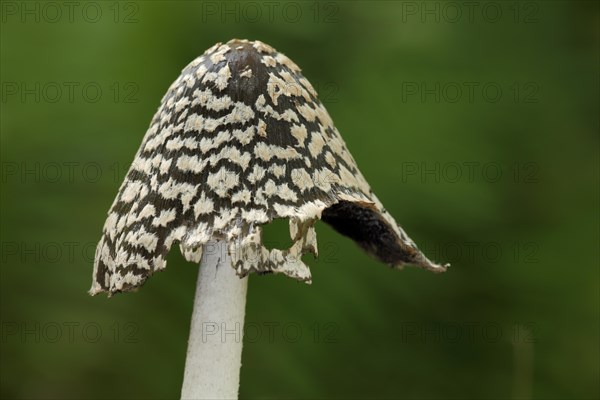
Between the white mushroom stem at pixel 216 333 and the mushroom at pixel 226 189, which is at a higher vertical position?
the mushroom at pixel 226 189

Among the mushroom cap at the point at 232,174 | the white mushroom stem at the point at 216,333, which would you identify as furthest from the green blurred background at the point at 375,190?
the mushroom cap at the point at 232,174

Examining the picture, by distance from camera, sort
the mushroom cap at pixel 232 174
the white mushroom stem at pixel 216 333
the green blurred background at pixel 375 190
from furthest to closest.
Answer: the green blurred background at pixel 375 190, the white mushroom stem at pixel 216 333, the mushroom cap at pixel 232 174

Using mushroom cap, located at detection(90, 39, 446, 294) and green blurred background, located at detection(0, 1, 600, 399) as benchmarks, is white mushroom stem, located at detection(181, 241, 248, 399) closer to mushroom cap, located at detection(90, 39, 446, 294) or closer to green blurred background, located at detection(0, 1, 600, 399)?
mushroom cap, located at detection(90, 39, 446, 294)

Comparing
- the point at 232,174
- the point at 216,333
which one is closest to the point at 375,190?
the point at 216,333

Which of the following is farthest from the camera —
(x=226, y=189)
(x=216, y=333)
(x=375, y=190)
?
(x=375, y=190)

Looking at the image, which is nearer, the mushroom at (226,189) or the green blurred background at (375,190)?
the mushroom at (226,189)

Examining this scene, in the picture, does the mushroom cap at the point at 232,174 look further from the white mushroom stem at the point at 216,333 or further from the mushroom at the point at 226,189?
the white mushroom stem at the point at 216,333

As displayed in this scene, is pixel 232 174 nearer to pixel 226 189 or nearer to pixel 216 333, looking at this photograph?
pixel 226 189

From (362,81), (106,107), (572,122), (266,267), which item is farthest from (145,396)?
(572,122)
